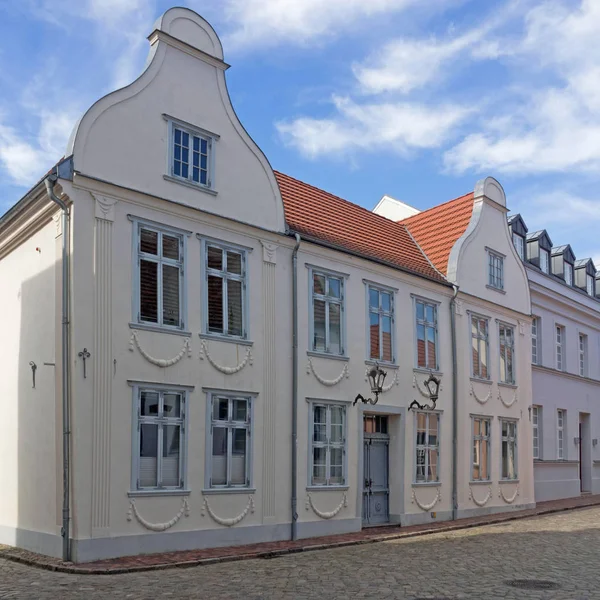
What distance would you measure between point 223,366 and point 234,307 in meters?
1.20

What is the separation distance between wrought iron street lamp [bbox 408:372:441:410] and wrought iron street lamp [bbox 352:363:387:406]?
58.6 inches

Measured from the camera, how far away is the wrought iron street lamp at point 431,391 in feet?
65.9

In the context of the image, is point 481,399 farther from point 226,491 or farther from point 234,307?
point 226,491

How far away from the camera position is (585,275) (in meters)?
33.6

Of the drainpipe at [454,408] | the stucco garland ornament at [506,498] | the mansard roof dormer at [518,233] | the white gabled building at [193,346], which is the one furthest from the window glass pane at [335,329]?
the mansard roof dormer at [518,233]

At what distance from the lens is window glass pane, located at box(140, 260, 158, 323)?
14273 millimetres

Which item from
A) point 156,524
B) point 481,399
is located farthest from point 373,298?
point 156,524

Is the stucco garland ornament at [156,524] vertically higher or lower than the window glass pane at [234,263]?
lower

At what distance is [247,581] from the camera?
11.6m

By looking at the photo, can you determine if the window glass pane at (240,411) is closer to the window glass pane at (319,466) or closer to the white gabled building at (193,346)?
the white gabled building at (193,346)

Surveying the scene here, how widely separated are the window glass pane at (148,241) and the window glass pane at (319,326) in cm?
435

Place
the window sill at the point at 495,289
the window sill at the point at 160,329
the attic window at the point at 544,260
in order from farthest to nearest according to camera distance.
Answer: the attic window at the point at 544,260 → the window sill at the point at 495,289 → the window sill at the point at 160,329

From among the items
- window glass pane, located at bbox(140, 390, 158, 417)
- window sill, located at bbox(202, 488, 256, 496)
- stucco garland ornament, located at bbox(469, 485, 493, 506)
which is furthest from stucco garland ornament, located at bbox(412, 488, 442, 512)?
window glass pane, located at bbox(140, 390, 158, 417)

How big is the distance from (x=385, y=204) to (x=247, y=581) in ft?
69.4
